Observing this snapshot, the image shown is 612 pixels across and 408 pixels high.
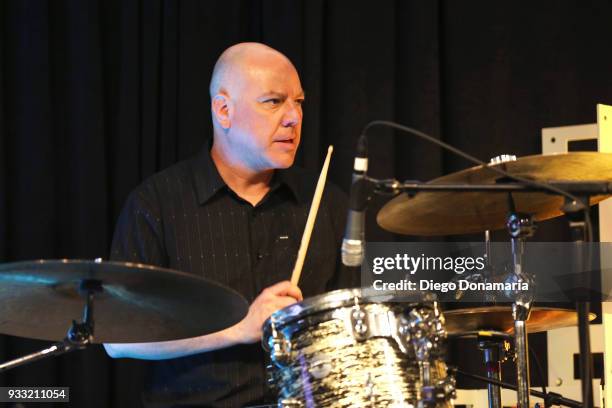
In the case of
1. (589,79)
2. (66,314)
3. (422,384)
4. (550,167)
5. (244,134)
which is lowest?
(422,384)

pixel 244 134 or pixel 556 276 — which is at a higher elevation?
pixel 244 134

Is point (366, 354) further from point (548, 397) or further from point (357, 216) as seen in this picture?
point (548, 397)

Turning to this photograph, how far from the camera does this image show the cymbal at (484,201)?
2.14 meters

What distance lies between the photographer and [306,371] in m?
2.04

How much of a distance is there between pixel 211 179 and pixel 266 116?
0.79ft

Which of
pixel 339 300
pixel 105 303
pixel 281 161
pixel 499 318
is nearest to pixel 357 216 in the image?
pixel 339 300

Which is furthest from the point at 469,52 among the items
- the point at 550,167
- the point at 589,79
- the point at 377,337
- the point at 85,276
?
the point at 85,276

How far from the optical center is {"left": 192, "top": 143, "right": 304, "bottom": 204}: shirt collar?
2871mm

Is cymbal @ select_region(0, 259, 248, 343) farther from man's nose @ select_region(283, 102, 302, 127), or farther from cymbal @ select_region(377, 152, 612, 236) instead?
man's nose @ select_region(283, 102, 302, 127)

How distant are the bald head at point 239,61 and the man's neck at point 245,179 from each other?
212mm

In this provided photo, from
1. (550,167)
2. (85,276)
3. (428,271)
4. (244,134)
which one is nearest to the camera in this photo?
(85,276)

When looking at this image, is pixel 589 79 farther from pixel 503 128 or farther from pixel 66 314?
pixel 66 314

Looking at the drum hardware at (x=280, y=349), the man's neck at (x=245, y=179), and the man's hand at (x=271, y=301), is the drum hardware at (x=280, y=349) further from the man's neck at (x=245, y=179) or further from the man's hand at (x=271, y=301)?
the man's neck at (x=245, y=179)

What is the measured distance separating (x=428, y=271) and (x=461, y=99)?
598mm
